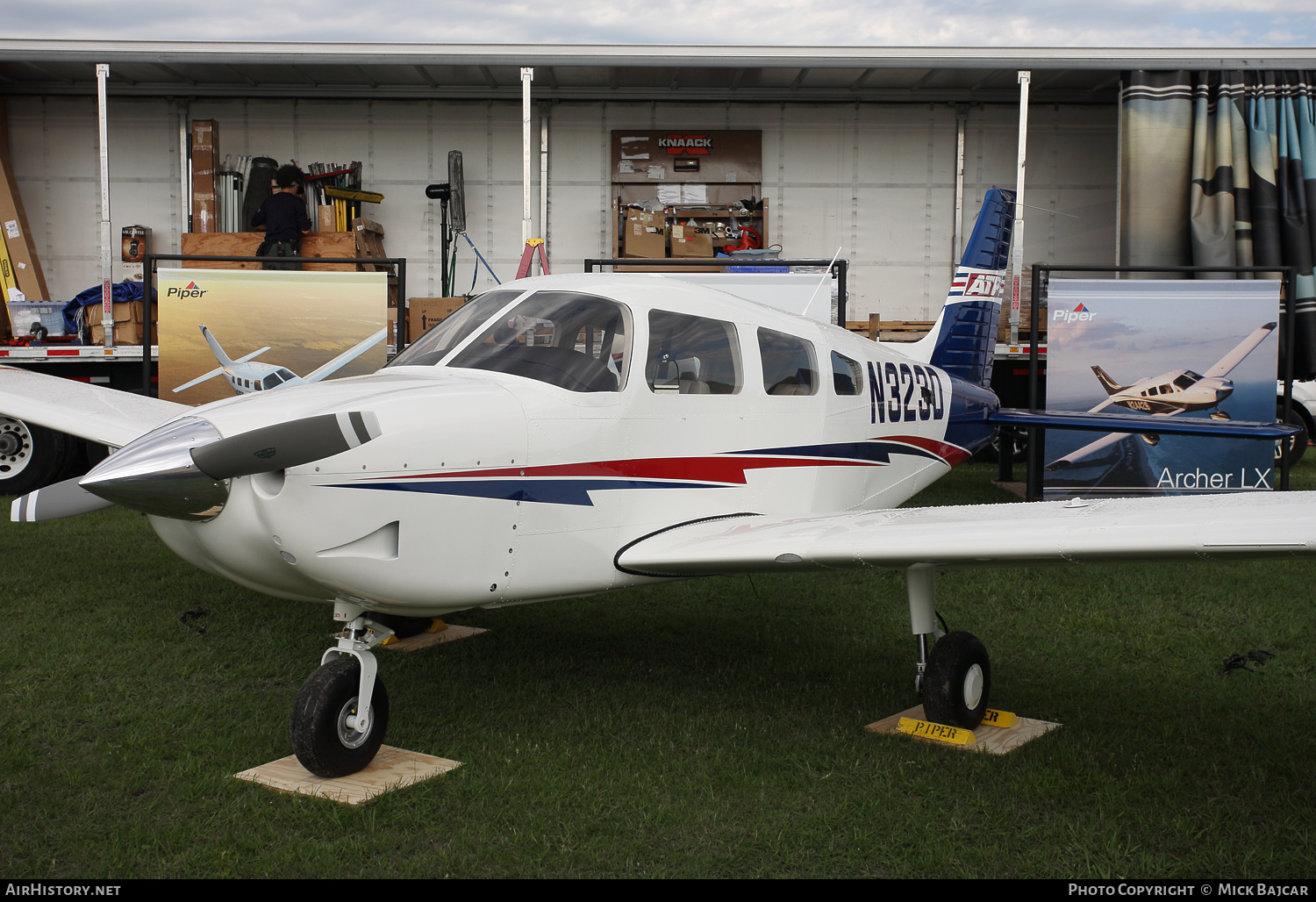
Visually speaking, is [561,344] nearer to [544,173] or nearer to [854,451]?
[854,451]

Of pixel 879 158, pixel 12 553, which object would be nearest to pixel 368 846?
pixel 12 553

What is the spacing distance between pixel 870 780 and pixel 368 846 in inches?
68.5

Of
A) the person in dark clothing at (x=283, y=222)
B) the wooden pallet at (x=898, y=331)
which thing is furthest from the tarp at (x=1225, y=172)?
the person in dark clothing at (x=283, y=222)

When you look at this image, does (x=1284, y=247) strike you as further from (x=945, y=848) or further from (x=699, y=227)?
(x=945, y=848)

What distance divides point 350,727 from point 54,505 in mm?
1667

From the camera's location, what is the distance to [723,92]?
470 inches

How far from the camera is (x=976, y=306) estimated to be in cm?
730

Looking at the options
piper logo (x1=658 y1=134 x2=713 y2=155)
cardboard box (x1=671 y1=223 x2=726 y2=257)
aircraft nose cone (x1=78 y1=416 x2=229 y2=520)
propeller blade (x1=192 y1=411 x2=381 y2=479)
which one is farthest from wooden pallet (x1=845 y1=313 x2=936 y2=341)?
aircraft nose cone (x1=78 y1=416 x2=229 y2=520)

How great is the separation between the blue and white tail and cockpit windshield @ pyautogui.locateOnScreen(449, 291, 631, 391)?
3556mm

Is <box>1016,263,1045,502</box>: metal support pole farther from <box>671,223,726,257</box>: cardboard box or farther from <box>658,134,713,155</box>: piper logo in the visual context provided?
<box>658,134,713,155</box>: piper logo

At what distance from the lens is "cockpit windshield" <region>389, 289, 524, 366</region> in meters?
4.11

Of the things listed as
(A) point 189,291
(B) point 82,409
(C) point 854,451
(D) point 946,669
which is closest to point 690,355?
(C) point 854,451

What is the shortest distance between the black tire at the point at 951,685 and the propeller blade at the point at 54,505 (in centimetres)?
347

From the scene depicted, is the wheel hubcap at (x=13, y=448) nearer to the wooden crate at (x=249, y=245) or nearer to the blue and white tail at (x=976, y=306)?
the wooden crate at (x=249, y=245)
